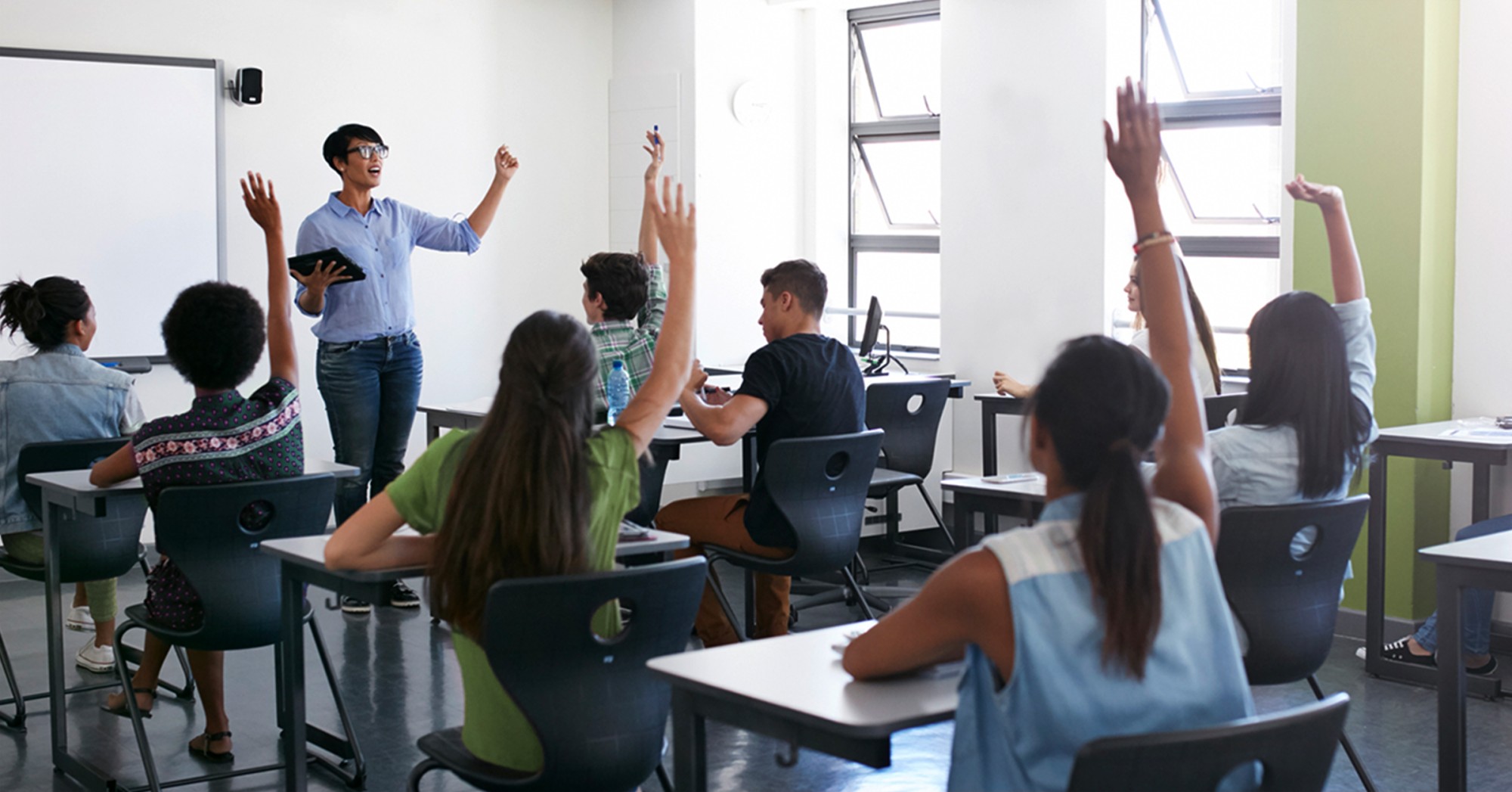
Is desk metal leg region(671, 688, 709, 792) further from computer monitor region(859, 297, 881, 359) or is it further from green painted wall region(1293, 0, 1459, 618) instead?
computer monitor region(859, 297, 881, 359)

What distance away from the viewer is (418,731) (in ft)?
13.0

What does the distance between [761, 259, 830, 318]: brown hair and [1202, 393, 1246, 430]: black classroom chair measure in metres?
1.19

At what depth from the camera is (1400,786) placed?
3484 millimetres

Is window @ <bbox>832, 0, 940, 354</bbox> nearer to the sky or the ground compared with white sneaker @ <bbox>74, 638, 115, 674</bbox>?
nearer to the sky

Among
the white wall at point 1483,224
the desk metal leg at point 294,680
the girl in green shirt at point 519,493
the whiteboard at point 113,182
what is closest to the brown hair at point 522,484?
the girl in green shirt at point 519,493

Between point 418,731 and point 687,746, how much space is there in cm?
218

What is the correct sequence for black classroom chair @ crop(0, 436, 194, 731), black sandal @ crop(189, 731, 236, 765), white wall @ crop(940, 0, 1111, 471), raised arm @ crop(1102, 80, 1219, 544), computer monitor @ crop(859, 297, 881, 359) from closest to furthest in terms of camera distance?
raised arm @ crop(1102, 80, 1219, 544)
black sandal @ crop(189, 731, 236, 765)
black classroom chair @ crop(0, 436, 194, 731)
white wall @ crop(940, 0, 1111, 471)
computer monitor @ crop(859, 297, 881, 359)

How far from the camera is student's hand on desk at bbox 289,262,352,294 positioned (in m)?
4.34

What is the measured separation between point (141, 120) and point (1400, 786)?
537 cm

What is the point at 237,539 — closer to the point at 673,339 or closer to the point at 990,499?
the point at 673,339

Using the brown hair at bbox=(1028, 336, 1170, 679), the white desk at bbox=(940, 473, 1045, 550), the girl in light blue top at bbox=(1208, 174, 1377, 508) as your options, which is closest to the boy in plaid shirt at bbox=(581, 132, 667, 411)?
the white desk at bbox=(940, 473, 1045, 550)

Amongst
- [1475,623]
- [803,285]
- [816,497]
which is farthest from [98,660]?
[1475,623]

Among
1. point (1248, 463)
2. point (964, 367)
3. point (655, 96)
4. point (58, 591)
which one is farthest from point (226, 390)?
point (655, 96)

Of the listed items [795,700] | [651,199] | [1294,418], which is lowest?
[795,700]
